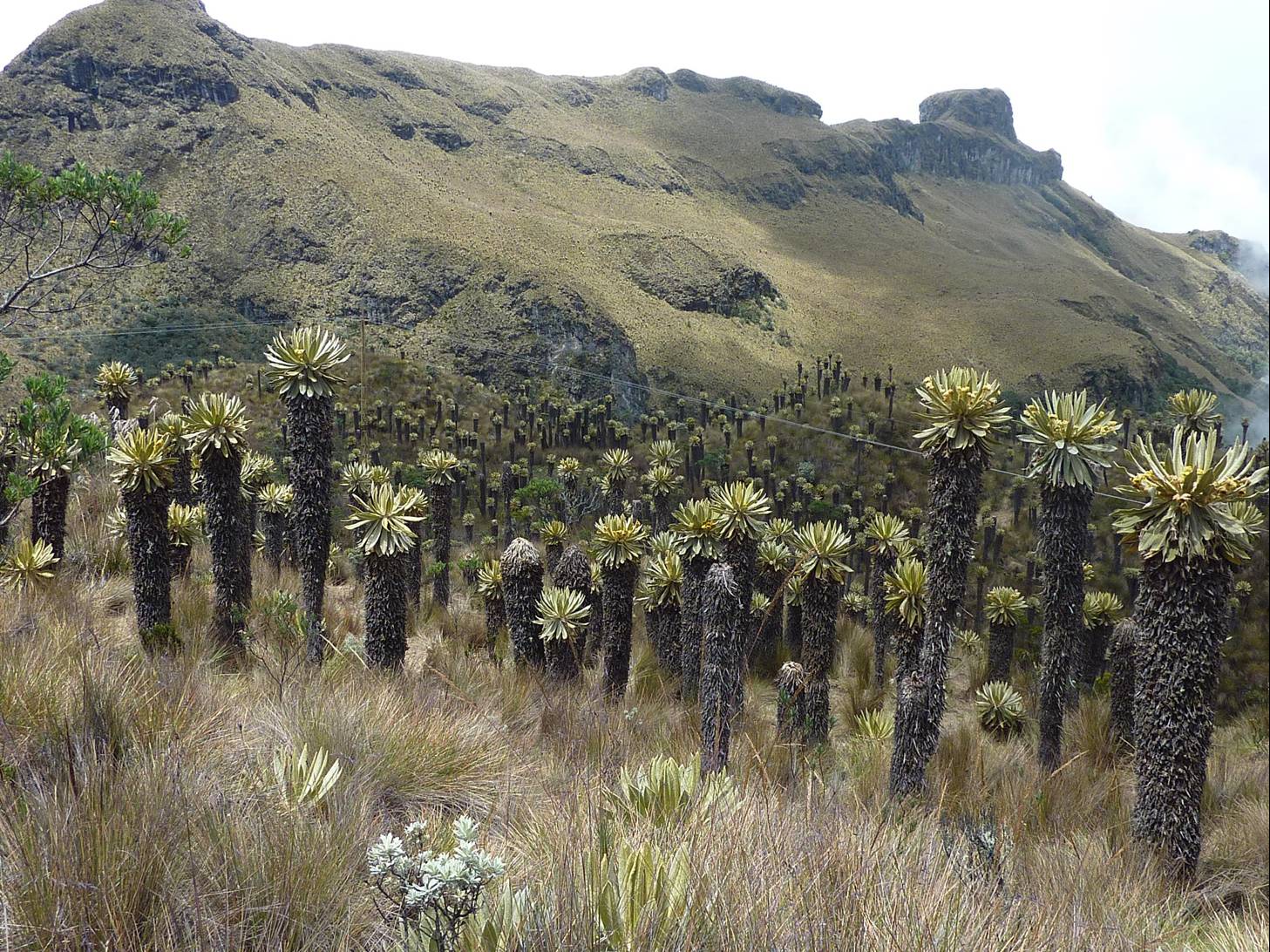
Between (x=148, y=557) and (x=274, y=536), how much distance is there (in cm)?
859

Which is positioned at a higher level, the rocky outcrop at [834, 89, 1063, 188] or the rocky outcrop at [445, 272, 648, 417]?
the rocky outcrop at [834, 89, 1063, 188]

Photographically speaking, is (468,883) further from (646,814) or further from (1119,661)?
(1119,661)

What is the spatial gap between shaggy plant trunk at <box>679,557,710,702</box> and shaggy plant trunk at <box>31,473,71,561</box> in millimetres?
10017

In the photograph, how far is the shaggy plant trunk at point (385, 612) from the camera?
10312 millimetres

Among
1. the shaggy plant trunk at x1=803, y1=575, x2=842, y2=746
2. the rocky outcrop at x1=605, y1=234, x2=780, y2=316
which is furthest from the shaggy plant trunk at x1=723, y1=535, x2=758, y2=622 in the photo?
the rocky outcrop at x1=605, y1=234, x2=780, y2=316

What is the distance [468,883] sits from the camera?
194 centimetres

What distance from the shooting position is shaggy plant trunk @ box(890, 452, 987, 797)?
9.78m

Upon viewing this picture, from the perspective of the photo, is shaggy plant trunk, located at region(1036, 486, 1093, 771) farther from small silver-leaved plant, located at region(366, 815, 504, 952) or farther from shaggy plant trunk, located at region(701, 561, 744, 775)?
small silver-leaved plant, located at region(366, 815, 504, 952)

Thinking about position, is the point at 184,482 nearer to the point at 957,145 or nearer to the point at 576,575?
the point at 576,575

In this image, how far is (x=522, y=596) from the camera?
12.5 m

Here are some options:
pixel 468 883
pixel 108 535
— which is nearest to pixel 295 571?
pixel 108 535

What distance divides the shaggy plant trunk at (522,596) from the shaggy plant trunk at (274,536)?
7.62 metres

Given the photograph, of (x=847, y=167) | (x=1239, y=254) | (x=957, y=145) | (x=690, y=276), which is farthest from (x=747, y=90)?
(x=1239, y=254)

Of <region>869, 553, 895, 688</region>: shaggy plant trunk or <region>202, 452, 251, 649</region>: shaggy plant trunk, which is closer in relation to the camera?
<region>202, 452, 251, 649</region>: shaggy plant trunk
